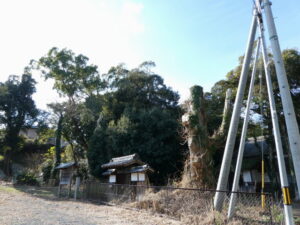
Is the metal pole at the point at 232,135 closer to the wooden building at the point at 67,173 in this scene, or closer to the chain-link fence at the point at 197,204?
the chain-link fence at the point at 197,204

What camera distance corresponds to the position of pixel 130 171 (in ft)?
36.6

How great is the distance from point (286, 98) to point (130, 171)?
8323mm

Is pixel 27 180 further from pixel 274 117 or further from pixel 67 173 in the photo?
pixel 274 117

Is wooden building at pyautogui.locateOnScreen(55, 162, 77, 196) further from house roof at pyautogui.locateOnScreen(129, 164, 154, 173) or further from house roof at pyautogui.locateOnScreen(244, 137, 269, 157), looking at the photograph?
house roof at pyautogui.locateOnScreen(244, 137, 269, 157)

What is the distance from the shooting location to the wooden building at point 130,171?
1044cm

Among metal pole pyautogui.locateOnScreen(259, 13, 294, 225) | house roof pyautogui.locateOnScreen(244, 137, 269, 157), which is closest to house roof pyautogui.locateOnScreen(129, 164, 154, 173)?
metal pole pyautogui.locateOnScreen(259, 13, 294, 225)

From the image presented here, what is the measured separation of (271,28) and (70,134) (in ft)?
70.2

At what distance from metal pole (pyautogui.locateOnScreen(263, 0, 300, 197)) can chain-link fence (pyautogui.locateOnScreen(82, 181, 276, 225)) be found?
1595 millimetres

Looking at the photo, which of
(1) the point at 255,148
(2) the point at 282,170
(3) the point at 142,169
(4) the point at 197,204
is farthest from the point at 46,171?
(2) the point at 282,170

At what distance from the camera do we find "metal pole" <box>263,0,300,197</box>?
402cm

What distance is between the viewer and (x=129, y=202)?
9680 mm

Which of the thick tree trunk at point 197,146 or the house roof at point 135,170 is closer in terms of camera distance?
the thick tree trunk at point 197,146

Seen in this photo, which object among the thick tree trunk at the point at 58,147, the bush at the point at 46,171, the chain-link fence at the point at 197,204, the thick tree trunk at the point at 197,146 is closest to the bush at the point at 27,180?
the bush at the point at 46,171

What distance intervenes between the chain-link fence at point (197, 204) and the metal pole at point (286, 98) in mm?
1595
